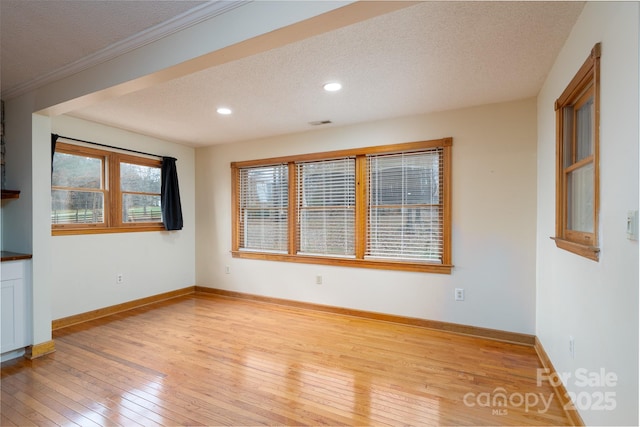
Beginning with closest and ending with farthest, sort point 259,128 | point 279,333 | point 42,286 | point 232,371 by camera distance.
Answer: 1. point 232,371
2. point 42,286
3. point 279,333
4. point 259,128

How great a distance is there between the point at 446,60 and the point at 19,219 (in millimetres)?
3995

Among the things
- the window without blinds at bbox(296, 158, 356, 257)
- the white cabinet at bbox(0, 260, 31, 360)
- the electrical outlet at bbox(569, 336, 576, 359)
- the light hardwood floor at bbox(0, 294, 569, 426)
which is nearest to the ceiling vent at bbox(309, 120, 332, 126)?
the window without blinds at bbox(296, 158, 356, 257)

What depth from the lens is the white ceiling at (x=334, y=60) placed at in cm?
182

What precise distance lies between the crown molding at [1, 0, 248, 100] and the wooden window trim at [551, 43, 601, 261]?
190 centimetres

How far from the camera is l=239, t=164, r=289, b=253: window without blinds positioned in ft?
15.0

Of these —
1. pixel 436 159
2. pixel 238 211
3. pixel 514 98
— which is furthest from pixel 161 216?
pixel 514 98

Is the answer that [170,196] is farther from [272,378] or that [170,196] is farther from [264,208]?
[272,378]

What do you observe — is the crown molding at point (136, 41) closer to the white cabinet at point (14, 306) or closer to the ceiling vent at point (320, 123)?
the white cabinet at point (14, 306)

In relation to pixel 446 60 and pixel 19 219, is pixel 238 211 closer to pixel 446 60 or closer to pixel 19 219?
pixel 19 219

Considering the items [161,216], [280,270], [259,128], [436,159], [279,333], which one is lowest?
[279,333]

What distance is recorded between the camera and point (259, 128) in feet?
13.6

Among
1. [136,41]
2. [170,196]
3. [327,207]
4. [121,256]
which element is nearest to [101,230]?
[121,256]

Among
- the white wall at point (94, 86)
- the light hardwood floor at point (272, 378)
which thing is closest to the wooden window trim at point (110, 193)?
the white wall at point (94, 86)

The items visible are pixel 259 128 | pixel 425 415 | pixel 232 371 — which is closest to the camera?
pixel 425 415
